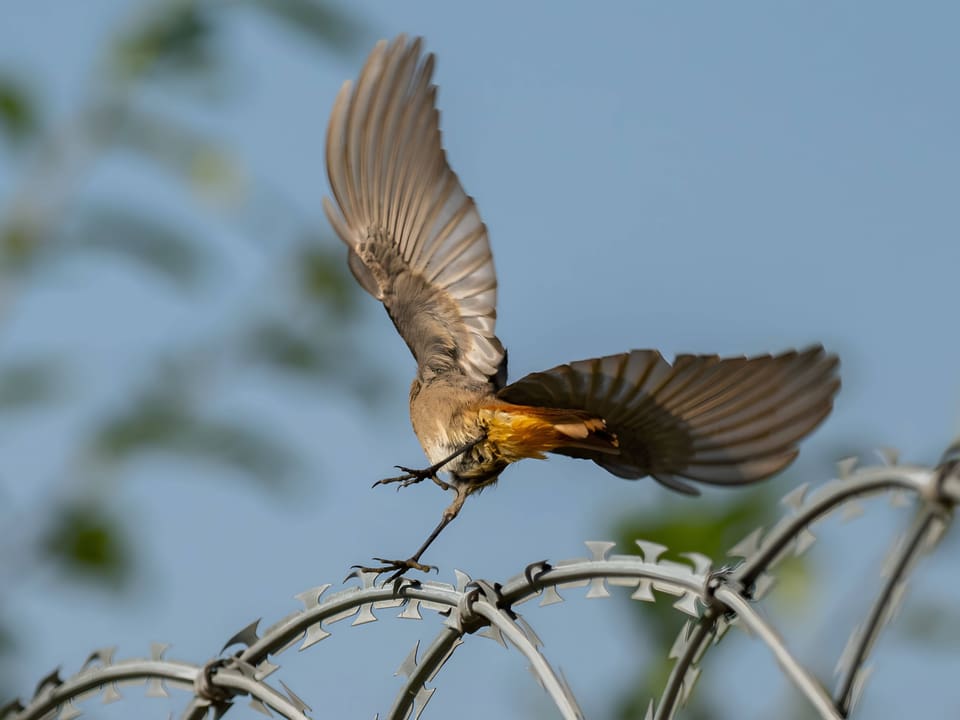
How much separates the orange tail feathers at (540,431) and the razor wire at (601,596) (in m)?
0.69

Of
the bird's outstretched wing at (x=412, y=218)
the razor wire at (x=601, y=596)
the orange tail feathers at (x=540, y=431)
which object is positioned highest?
the bird's outstretched wing at (x=412, y=218)

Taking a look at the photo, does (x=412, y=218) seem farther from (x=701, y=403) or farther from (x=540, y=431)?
(x=701, y=403)

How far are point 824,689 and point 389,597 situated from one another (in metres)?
0.85

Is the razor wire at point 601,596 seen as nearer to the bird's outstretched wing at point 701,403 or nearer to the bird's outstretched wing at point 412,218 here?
the bird's outstretched wing at point 701,403

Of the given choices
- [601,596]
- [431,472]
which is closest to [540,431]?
[431,472]

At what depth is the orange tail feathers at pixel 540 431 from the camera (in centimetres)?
291

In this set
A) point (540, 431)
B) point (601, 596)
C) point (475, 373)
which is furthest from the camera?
point (475, 373)

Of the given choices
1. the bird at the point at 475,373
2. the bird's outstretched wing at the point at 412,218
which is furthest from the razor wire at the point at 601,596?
the bird's outstretched wing at the point at 412,218

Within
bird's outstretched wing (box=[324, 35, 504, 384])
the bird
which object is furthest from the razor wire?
bird's outstretched wing (box=[324, 35, 504, 384])

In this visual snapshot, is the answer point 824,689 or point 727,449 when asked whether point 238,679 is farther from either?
point 824,689

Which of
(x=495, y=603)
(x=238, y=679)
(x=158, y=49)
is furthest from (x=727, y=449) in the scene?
(x=158, y=49)

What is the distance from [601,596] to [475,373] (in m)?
1.57

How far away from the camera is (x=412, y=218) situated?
136 inches

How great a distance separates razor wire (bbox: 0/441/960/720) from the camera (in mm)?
1450
